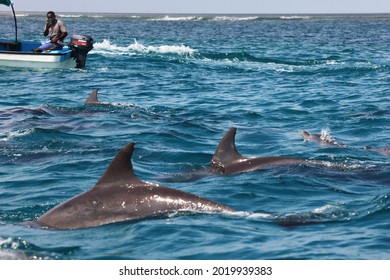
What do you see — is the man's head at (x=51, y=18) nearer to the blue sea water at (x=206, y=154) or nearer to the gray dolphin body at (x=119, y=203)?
the blue sea water at (x=206, y=154)

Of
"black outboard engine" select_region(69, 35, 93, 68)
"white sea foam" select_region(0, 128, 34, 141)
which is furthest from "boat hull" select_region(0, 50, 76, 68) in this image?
"white sea foam" select_region(0, 128, 34, 141)

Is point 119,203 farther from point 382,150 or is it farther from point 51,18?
point 51,18

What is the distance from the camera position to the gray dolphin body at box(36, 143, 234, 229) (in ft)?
36.6

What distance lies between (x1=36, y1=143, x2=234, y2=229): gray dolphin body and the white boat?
23300 millimetres

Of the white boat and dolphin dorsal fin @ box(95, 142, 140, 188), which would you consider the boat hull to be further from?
dolphin dorsal fin @ box(95, 142, 140, 188)

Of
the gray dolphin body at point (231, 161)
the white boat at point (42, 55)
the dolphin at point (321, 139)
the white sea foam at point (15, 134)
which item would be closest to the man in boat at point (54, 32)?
the white boat at point (42, 55)

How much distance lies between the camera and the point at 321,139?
59.6 ft

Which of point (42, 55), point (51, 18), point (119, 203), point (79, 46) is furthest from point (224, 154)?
point (79, 46)

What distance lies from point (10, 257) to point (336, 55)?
3784 cm

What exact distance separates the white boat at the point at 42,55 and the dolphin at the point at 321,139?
58.5 ft

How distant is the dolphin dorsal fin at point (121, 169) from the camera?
10883 mm

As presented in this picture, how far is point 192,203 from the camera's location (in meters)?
11.5

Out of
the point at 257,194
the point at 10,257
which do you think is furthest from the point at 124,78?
the point at 10,257
